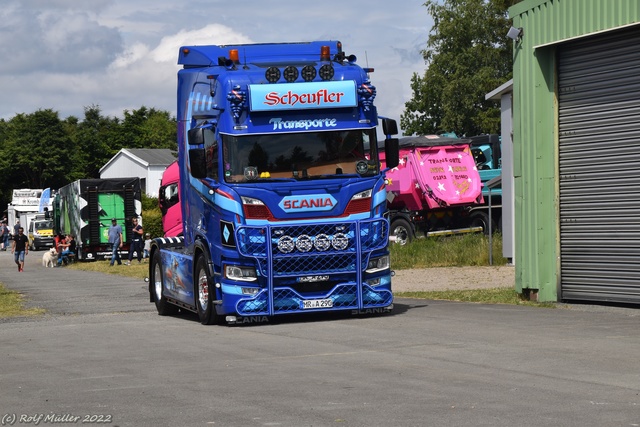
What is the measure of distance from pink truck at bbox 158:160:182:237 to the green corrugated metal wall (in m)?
14.4

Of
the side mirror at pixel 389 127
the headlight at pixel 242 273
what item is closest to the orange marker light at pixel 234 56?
the side mirror at pixel 389 127

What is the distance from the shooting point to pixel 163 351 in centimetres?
1350

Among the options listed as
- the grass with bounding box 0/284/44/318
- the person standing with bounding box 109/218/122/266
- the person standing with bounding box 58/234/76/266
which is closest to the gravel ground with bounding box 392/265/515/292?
the grass with bounding box 0/284/44/318

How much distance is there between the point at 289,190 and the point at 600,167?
502 cm

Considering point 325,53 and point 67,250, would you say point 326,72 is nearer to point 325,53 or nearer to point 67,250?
point 325,53

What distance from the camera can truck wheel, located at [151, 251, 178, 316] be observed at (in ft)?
65.1

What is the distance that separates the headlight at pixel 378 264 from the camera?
1669 cm

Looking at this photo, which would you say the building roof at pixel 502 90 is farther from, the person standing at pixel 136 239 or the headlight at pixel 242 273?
the person standing at pixel 136 239

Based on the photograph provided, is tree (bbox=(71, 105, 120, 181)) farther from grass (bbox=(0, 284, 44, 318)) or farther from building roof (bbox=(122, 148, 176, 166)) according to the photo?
grass (bbox=(0, 284, 44, 318))

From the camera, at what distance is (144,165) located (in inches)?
3912

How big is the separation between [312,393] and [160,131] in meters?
117

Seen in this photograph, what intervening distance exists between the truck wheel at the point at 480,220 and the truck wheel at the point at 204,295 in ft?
73.3

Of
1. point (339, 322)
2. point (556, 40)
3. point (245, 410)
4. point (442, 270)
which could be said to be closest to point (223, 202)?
point (339, 322)

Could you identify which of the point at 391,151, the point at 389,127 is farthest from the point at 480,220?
the point at 389,127
